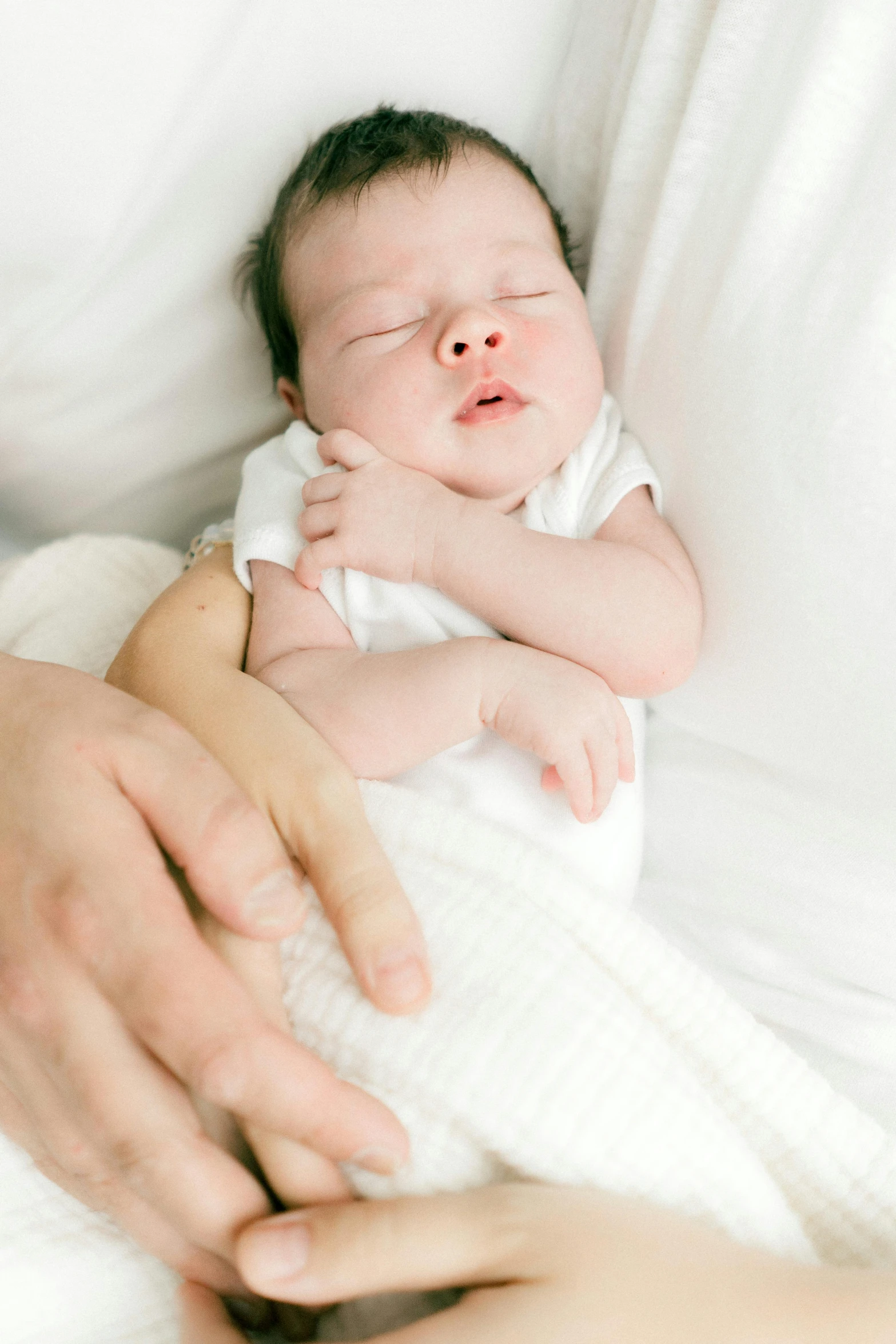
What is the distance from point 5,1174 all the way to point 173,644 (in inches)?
17.7

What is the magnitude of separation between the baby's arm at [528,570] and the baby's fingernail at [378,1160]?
461mm

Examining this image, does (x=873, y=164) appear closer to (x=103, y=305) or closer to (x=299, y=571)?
(x=299, y=571)

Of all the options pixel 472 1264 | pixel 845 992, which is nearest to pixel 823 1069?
pixel 845 992

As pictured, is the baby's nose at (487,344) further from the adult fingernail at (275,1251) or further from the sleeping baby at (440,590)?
the adult fingernail at (275,1251)

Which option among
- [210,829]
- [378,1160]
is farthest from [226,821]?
[378,1160]

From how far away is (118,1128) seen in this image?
601 mm

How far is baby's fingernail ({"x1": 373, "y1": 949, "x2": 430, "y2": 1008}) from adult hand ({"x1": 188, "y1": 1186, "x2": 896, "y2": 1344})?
12 centimetres

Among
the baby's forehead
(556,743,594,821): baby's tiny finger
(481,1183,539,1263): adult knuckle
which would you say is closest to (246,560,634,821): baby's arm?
(556,743,594,821): baby's tiny finger

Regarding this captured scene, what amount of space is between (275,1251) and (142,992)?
0.58 feet

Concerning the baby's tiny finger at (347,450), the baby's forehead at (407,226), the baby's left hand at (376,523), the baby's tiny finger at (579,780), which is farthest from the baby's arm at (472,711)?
the baby's forehead at (407,226)

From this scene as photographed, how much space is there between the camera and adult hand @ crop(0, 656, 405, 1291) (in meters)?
0.59

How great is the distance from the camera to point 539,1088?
621mm

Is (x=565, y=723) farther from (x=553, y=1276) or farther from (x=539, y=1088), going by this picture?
(x=553, y=1276)

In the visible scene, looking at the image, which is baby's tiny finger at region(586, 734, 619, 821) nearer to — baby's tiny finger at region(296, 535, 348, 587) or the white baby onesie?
the white baby onesie
